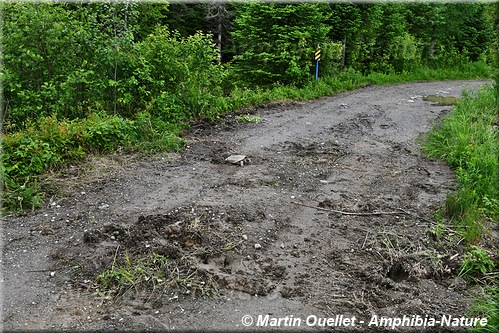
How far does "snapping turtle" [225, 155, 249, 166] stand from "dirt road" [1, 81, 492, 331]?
11 centimetres

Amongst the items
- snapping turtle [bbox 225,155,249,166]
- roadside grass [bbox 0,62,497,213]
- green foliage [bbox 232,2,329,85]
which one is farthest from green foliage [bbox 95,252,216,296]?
green foliage [bbox 232,2,329,85]

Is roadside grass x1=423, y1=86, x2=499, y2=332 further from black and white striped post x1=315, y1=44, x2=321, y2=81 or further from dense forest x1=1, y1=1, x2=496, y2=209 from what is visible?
black and white striped post x1=315, y1=44, x2=321, y2=81

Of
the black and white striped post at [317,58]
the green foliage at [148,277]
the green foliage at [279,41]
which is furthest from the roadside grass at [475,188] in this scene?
the green foliage at [279,41]

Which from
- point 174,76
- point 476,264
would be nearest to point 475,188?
point 476,264

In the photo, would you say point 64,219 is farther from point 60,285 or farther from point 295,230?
point 295,230

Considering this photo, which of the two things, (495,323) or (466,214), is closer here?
(495,323)

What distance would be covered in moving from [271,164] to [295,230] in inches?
90.1

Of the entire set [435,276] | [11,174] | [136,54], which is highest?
[136,54]

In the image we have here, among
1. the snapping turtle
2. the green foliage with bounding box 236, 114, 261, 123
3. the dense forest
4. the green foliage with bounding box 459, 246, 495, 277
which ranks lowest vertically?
the green foliage with bounding box 459, 246, 495, 277

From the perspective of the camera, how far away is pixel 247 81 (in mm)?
14531

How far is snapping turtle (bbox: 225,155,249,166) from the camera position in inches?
283

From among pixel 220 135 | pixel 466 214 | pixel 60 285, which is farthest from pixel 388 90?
pixel 60 285

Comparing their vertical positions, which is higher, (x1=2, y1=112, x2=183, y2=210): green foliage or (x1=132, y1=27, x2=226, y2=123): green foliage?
(x1=132, y1=27, x2=226, y2=123): green foliage

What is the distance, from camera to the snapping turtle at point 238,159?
283 inches
